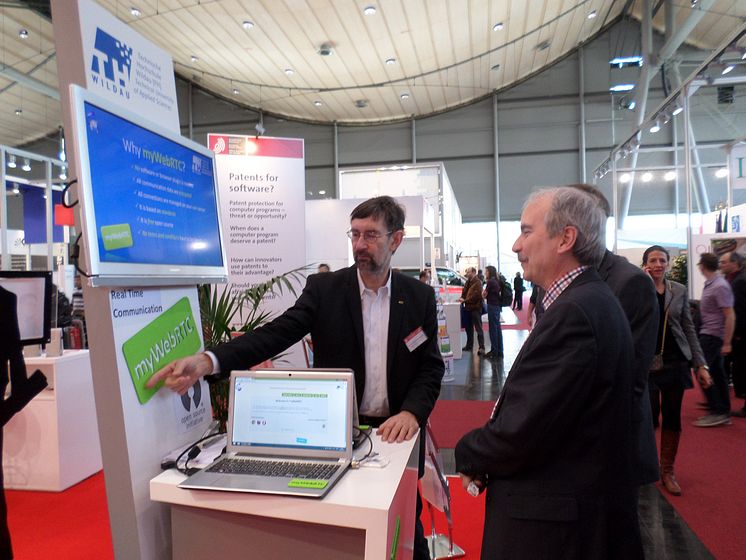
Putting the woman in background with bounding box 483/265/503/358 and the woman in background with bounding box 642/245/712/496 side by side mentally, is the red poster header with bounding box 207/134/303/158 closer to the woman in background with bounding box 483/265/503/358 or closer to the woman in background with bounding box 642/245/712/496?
the woman in background with bounding box 642/245/712/496

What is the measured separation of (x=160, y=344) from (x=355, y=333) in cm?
64

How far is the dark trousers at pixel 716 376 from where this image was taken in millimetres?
4375

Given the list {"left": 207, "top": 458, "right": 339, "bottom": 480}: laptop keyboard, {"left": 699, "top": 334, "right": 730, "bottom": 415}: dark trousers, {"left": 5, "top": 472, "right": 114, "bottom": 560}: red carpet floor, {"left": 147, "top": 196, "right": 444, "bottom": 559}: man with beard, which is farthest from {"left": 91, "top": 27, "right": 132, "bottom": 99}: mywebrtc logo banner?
{"left": 699, "top": 334, "right": 730, "bottom": 415}: dark trousers

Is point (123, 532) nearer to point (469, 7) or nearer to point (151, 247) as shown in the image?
point (151, 247)

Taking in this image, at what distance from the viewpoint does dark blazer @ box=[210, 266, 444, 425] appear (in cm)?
176

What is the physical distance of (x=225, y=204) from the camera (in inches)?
173

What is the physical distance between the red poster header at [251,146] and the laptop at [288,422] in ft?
11.3

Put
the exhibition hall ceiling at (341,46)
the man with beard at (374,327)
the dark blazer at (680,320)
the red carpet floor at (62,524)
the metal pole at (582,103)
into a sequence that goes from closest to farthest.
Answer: the man with beard at (374,327) → the red carpet floor at (62,524) → the dark blazer at (680,320) → the exhibition hall ceiling at (341,46) → the metal pole at (582,103)

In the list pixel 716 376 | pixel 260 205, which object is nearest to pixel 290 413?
pixel 260 205

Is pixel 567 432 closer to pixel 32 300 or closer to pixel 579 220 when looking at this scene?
pixel 579 220

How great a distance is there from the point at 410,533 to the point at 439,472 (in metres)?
0.43

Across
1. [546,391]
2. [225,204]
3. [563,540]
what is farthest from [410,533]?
[225,204]

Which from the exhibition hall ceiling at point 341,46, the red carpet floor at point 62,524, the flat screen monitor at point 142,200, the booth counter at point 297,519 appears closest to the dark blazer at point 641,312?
the booth counter at point 297,519

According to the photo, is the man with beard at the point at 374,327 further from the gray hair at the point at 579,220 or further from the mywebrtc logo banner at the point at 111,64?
the mywebrtc logo banner at the point at 111,64
